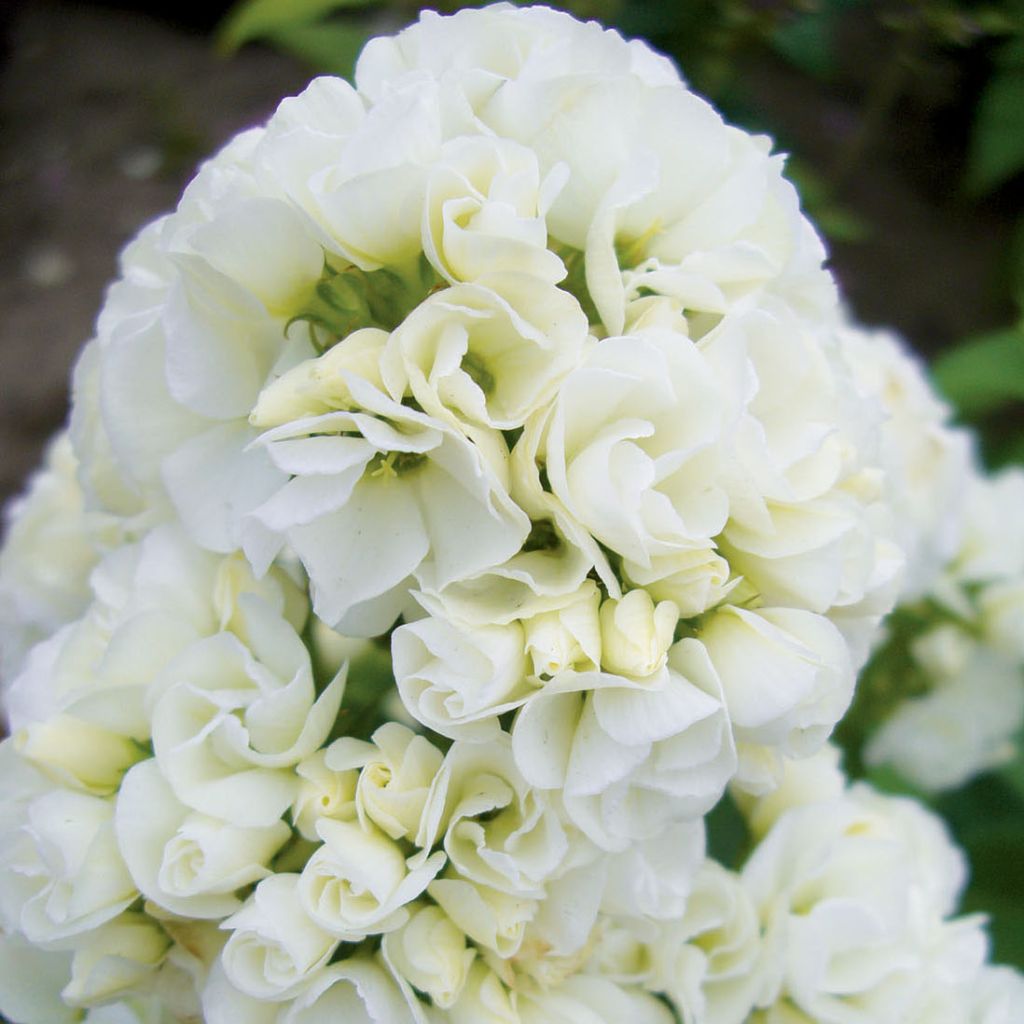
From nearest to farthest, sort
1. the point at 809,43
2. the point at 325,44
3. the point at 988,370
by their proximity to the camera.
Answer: the point at 988,370, the point at 325,44, the point at 809,43

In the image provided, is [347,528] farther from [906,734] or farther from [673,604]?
[906,734]

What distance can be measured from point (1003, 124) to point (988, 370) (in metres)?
1.51

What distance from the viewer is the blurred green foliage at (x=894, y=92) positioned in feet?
3.70

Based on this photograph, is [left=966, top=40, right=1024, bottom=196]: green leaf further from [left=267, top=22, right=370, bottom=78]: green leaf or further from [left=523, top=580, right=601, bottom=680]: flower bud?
[left=523, top=580, right=601, bottom=680]: flower bud

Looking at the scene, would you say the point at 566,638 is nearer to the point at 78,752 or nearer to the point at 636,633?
the point at 636,633

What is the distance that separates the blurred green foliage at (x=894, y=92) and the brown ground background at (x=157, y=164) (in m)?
0.05

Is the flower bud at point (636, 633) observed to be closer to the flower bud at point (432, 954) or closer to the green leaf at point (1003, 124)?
the flower bud at point (432, 954)

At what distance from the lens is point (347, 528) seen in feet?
1.70

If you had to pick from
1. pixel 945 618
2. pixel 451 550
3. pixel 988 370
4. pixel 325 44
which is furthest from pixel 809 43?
pixel 451 550

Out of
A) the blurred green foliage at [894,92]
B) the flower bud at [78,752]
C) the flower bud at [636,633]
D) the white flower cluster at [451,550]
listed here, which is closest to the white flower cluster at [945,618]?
the blurred green foliage at [894,92]

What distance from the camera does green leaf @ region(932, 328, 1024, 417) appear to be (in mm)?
1148

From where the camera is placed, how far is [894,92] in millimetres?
2150

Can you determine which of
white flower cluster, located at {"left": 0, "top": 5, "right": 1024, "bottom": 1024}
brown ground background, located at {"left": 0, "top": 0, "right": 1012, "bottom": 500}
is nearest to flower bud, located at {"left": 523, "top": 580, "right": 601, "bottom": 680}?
white flower cluster, located at {"left": 0, "top": 5, "right": 1024, "bottom": 1024}

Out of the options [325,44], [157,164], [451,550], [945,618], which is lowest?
[157,164]
